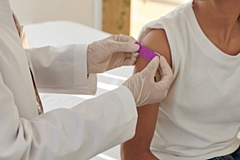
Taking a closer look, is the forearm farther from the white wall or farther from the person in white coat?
the white wall

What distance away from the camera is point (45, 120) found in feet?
3.72

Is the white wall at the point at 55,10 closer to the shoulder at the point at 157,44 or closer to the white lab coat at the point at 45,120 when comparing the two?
the shoulder at the point at 157,44

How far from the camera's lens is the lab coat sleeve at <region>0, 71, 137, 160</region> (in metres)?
1.04

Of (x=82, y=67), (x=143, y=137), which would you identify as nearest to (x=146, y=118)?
(x=143, y=137)

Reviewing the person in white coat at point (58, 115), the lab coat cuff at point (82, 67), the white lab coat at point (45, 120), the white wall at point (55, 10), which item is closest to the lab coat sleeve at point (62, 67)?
the lab coat cuff at point (82, 67)

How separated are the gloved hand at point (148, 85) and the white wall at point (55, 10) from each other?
2.28 m

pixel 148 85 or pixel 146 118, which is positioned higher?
pixel 148 85

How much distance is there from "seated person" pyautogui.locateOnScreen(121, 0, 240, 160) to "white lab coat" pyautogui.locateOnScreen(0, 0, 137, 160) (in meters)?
0.21

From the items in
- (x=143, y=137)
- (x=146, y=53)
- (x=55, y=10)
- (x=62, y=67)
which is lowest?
(x=55, y=10)

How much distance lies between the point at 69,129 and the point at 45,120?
0.20 ft

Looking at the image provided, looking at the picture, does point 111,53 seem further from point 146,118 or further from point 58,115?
point 58,115

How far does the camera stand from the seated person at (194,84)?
1360 millimetres

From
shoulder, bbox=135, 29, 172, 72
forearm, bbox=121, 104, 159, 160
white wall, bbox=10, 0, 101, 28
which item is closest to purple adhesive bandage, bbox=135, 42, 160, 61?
shoulder, bbox=135, 29, 172, 72

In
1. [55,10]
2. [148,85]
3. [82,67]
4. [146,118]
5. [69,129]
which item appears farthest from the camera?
[55,10]
